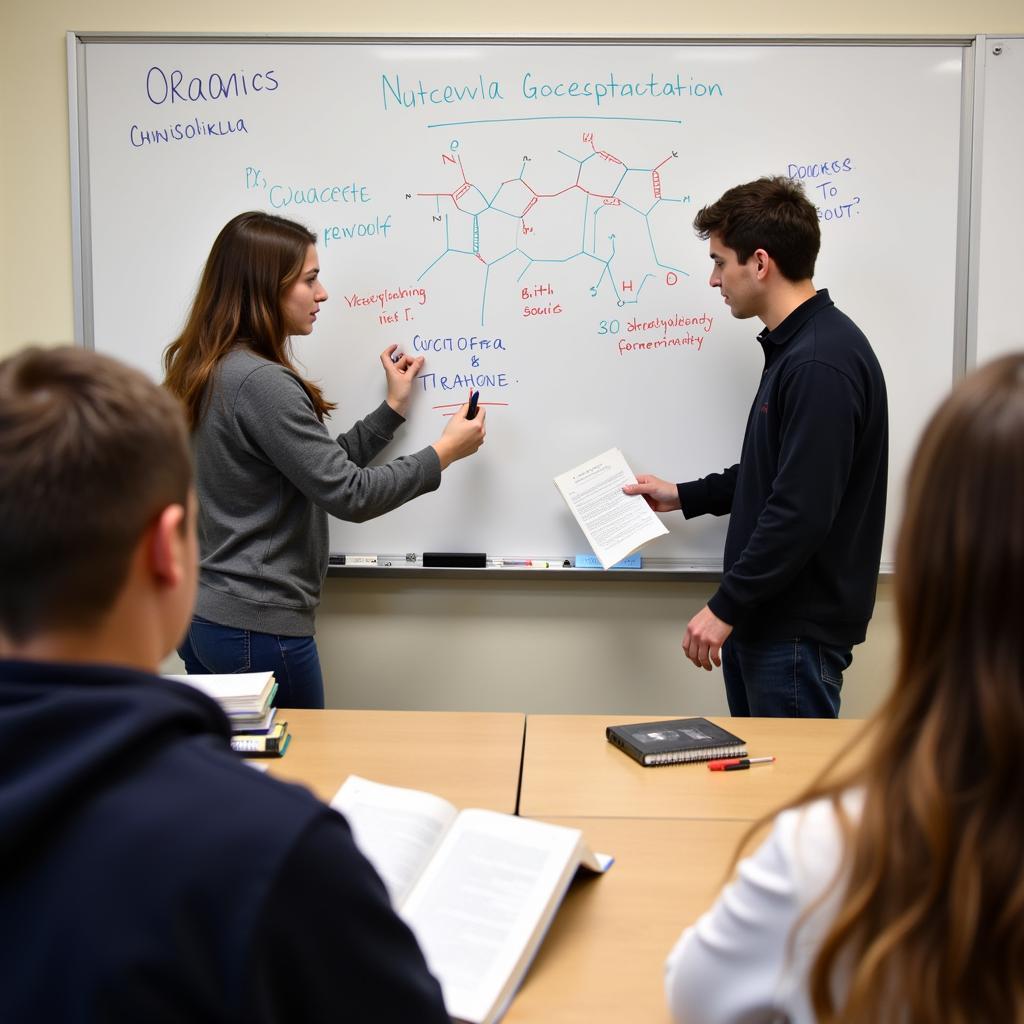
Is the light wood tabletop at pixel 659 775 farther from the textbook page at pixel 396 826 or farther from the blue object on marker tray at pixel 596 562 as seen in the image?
the blue object on marker tray at pixel 596 562

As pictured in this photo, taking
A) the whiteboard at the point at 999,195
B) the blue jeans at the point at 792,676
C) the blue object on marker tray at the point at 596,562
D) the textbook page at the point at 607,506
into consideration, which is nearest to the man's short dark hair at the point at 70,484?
the blue jeans at the point at 792,676

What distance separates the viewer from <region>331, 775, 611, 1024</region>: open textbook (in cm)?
104

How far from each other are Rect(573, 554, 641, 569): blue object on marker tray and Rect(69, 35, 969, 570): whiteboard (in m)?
0.04

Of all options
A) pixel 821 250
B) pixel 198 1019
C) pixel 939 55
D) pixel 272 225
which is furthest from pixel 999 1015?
pixel 939 55

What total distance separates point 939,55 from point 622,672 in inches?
71.7

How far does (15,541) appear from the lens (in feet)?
2.19

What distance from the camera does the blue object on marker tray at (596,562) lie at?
259cm

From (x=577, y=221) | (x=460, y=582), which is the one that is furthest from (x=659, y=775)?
(x=577, y=221)

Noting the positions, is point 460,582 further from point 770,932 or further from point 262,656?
point 770,932

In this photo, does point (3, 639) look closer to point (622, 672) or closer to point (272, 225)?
point (272, 225)

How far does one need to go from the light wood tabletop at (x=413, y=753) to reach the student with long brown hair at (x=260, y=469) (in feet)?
0.90

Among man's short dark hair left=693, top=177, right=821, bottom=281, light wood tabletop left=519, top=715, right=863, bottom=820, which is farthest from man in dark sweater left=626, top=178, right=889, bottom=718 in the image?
light wood tabletop left=519, top=715, right=863, bottom=820

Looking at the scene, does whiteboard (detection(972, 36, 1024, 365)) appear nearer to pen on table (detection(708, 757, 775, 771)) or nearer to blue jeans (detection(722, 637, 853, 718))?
blue jeans (detection(722, 637, 853, 718))

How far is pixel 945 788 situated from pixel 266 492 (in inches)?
66.2
